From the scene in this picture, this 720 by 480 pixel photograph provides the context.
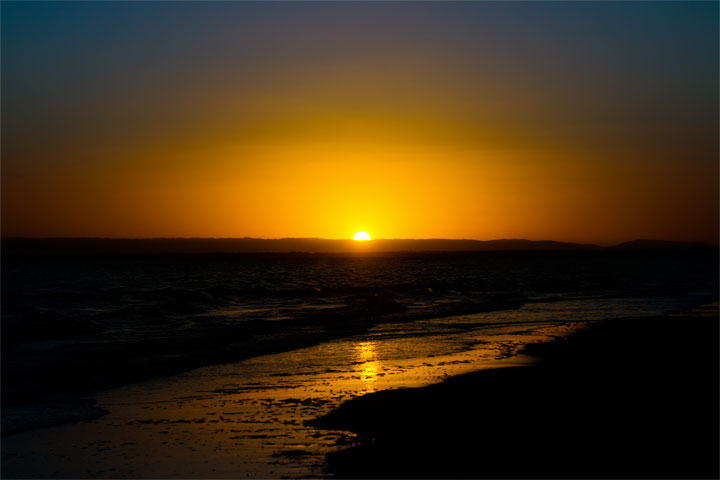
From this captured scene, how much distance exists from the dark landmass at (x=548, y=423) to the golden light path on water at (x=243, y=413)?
0.76 metres

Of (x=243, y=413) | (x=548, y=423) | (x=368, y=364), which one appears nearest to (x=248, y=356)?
(x=368, y=364)

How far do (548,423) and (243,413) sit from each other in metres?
5.23

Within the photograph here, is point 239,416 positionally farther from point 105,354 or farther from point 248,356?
point 105,354

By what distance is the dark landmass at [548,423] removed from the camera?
817 cm

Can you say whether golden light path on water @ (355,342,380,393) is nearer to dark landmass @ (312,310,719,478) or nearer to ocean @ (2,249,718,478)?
ocean @ (2,249,718,478)

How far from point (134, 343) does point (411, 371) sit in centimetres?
1077

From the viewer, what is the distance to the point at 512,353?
60.3ft

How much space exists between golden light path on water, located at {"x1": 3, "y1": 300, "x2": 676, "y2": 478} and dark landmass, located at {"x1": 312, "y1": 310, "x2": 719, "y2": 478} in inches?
30.0

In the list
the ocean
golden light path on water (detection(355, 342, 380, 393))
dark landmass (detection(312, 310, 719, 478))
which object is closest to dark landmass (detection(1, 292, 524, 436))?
the ocean

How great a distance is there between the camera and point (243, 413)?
11625 mm

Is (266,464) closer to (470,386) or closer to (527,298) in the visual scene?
(470,386)

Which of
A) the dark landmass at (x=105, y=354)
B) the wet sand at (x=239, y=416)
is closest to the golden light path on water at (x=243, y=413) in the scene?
the wet sand at (x=239, y=416)

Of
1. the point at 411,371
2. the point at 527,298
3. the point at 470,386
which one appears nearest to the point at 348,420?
the point at 470,386

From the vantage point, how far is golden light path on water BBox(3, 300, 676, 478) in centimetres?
890
